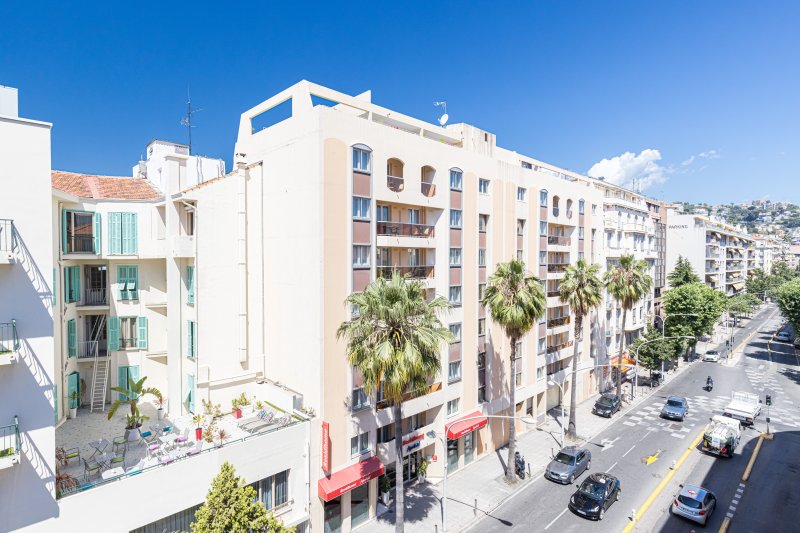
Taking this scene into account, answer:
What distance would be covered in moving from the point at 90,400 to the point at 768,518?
45.4 meters

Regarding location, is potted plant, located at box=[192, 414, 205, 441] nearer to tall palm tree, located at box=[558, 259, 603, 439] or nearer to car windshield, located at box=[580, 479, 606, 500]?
car windshield, located at box=[580, 479, 606, 500]

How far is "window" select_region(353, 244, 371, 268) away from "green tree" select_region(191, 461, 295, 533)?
41.0 feet

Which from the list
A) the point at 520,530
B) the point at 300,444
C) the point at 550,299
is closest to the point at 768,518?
the point at 520,530

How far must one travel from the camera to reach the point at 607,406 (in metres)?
43.8

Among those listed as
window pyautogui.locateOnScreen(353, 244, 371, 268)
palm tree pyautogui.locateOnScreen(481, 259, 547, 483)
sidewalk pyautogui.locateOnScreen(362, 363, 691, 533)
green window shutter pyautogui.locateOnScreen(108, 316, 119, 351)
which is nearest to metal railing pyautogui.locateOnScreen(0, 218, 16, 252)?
window pyautogui.locateOnScreen(353, 244, 371, 268)

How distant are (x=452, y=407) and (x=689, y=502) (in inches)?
627

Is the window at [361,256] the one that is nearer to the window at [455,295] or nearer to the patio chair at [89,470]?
the window at [455,295]

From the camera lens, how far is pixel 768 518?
1051 inches

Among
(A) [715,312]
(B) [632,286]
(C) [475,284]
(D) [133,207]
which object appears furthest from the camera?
(A) [715,312]

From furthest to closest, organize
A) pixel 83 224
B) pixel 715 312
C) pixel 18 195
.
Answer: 1. pixel 715 312
2. pixel 83 224
3. pixel 18 195

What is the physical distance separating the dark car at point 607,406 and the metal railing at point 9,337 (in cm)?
4720

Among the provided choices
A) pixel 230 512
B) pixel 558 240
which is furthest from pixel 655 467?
pixel 230 512

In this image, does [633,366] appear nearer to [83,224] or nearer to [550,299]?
[550,299]

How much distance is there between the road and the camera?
2628 centimetres
